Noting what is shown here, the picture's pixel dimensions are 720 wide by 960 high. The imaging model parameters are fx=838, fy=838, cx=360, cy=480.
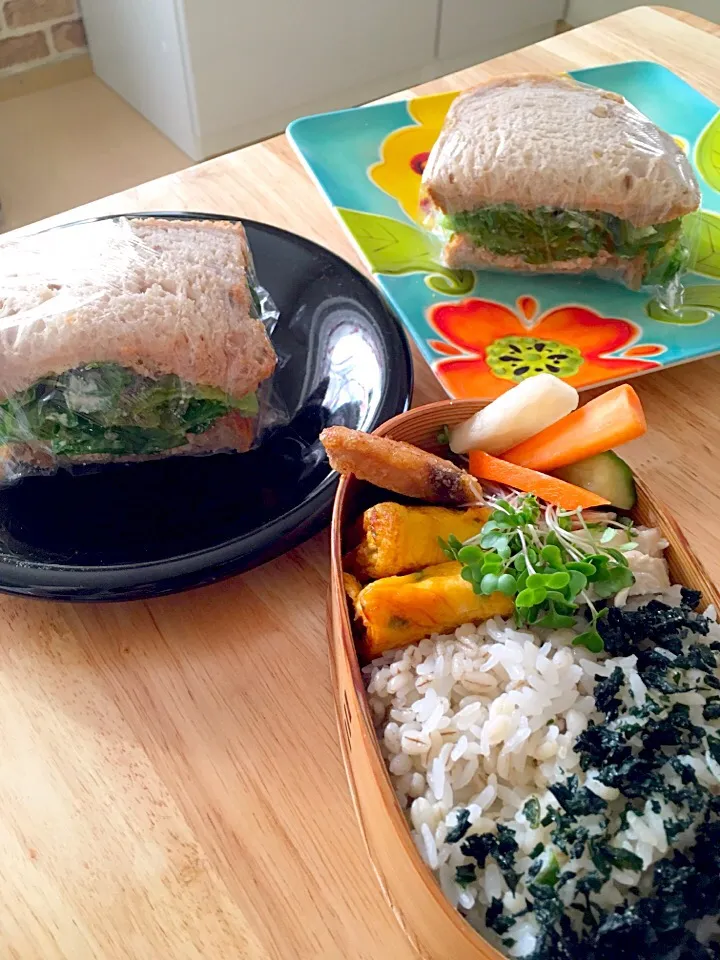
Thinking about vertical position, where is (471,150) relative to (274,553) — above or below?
above

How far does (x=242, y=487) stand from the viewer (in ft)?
2.99

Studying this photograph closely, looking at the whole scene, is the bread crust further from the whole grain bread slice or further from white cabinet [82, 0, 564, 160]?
white cabinet [82, 0, 564, 160]

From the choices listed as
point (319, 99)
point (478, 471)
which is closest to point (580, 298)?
point (478, 471)

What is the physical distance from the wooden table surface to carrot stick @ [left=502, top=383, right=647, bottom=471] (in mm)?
221

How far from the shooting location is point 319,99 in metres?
2.85

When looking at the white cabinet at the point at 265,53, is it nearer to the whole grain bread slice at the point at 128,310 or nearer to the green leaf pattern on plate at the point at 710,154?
the green leaf pattern on plate at the point at 710,154

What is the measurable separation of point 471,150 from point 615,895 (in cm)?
94

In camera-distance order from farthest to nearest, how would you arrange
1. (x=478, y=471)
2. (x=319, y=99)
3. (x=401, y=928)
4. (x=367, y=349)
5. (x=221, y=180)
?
(x=319, y=99)
(x=221, y=180)
(x=367, y=349)
(x=478, y=471)
(x=401, y=928)

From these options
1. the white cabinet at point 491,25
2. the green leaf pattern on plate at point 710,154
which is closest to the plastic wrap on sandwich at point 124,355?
the green leaf pattern on plate at point 710,154

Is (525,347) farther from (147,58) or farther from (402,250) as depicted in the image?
(147,58)

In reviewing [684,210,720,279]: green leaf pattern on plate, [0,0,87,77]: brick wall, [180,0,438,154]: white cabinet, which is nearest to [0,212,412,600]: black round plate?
[684,210,720,279]: green leaf pattern on plate

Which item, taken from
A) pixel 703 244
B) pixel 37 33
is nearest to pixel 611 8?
pixel 37 33

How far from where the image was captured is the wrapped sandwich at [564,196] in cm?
109

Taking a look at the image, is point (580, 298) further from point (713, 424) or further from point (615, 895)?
point (615, 895)
